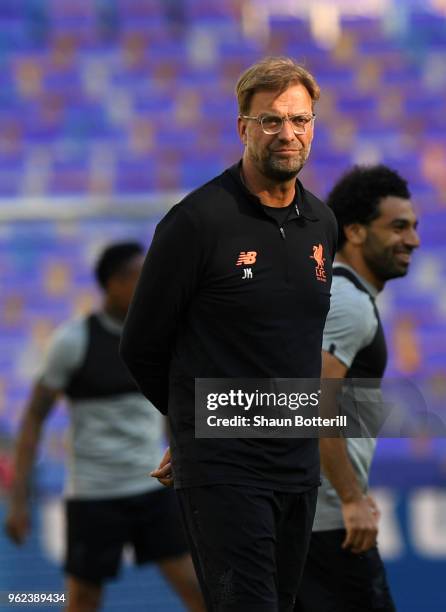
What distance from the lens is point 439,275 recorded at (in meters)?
8.93

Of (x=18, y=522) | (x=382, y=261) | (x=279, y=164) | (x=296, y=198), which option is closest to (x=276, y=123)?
(x=279, y=164)

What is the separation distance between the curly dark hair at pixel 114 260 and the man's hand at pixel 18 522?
101 cm

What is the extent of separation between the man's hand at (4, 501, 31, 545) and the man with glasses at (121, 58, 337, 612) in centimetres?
254

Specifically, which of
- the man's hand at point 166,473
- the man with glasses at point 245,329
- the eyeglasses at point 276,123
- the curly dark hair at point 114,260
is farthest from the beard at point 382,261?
the curly dark hair at point 114,260

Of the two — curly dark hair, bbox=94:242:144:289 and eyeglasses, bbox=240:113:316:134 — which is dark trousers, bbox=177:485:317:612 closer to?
eyeglasses, bbox=240:113:316:134

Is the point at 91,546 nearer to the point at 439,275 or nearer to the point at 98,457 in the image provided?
the point at 98,457

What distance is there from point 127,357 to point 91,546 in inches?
96.7

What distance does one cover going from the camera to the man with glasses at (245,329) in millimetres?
3117

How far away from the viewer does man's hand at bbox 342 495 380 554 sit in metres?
3.80

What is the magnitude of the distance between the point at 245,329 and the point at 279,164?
0.40 metres

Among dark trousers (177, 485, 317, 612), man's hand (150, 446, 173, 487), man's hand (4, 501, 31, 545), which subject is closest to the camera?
dark trousers (177, 485, 317, 612)

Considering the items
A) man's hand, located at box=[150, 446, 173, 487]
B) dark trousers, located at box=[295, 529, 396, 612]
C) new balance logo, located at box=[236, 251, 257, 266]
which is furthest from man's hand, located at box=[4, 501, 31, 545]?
new balance logo, located at box=[236, 251, 257, 266]

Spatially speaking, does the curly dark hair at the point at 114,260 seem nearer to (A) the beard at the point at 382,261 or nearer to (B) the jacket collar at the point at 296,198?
(A) the beard at the point at 382,261

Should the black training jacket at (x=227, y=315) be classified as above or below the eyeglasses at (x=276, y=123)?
below
